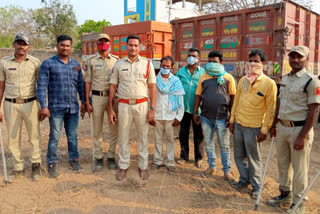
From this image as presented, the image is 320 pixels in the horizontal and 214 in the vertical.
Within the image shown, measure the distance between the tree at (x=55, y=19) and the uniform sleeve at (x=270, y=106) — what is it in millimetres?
20148

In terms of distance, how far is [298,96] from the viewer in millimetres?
2787

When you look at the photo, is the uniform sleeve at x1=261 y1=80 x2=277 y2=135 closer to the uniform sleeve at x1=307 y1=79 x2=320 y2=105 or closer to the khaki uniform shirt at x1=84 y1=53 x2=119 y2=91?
the uniform sleeve at x1=307 y1=79 x2=320 y2=105

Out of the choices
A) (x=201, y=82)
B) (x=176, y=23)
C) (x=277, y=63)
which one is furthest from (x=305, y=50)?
(x=176, y=23)

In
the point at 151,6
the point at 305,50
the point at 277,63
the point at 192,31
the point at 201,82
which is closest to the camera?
the point at 305,50

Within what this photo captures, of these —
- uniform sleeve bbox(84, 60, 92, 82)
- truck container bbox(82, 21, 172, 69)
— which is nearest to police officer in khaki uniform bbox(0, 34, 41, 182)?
uniform sleeve bbox(84, 60, 92, 82)

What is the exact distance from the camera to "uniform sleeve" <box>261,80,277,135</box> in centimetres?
313

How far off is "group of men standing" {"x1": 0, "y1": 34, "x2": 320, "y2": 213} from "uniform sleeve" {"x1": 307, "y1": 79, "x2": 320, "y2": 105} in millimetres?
Answer: 227

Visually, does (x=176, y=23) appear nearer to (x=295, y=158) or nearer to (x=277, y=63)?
(x=277, y=63)

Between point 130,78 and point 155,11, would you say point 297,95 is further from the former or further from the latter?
point 155,11

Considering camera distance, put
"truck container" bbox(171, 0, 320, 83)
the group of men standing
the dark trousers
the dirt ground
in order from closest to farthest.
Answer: the dirt ground < the group of men standing < the dark trousers < "truck container" bbox(171, 0, 320, 83)

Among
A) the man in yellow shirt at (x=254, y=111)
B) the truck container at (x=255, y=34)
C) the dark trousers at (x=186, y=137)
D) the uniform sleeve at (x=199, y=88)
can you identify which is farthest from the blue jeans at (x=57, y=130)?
the truck container at (x=255, y=34)

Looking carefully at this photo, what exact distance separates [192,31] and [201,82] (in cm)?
308

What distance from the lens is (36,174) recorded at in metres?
3.81

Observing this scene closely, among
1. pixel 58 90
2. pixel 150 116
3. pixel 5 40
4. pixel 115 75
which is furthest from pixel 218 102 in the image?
pixel 5 40
